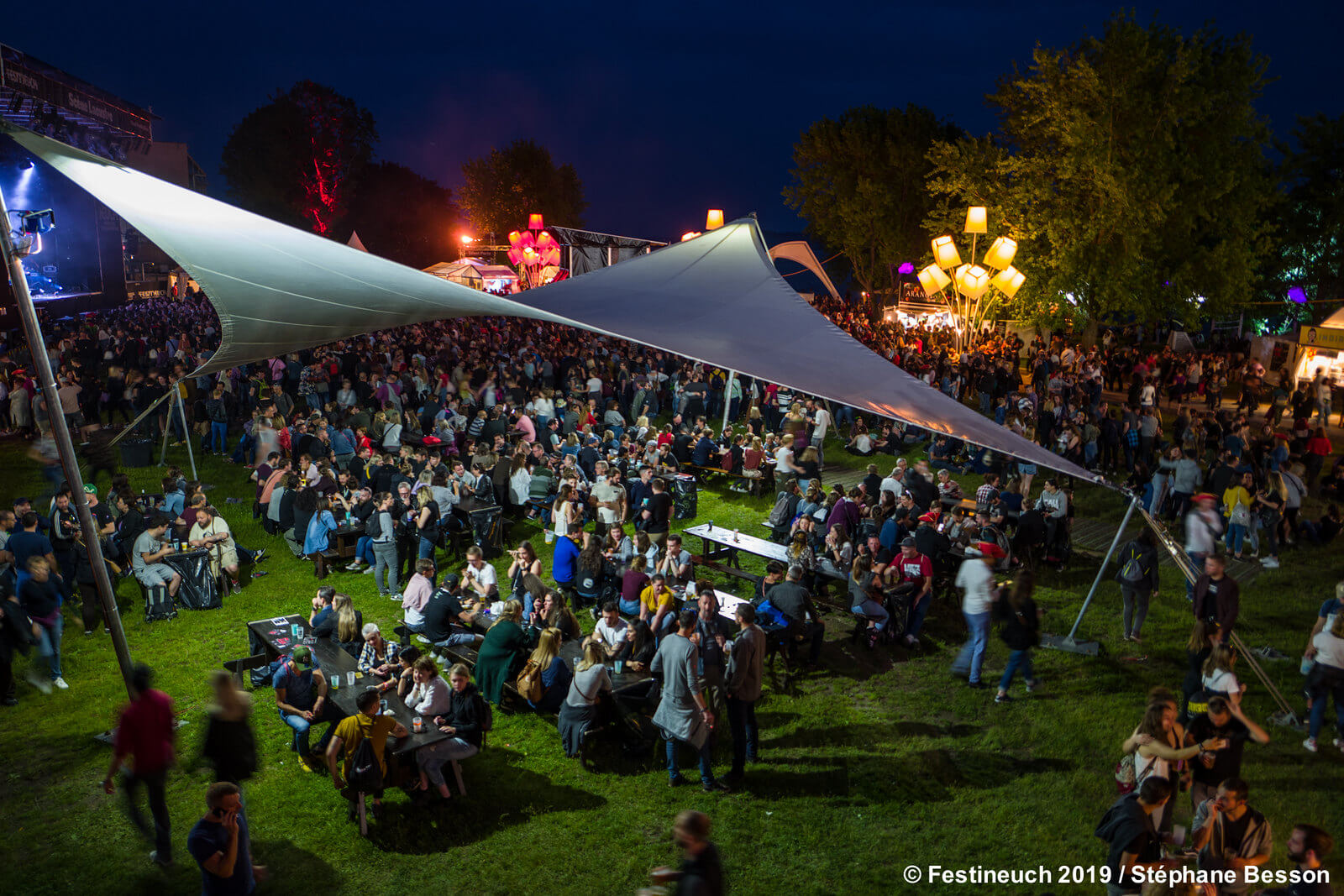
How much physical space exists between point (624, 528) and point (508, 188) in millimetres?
54372

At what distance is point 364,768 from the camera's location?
5551 millimetres

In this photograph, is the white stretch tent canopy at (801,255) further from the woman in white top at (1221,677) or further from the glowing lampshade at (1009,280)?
the woman in white top at (1221,677)

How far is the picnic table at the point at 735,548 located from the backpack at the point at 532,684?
11.4ft

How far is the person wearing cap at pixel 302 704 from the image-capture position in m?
6.43

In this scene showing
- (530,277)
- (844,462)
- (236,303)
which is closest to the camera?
(236,303)

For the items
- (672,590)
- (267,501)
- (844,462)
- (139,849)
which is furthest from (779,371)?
(844,462)

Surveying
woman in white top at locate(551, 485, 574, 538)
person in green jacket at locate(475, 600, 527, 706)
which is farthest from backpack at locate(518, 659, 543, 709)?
woman in white top at locate(551, 485, 574, 538)

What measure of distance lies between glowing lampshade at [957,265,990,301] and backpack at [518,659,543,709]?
66.4ft

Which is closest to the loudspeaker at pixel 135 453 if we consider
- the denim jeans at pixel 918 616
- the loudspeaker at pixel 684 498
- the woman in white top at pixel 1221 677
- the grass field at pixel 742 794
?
the grass field at pixel 742 794

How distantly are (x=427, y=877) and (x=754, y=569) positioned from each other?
20.0ft

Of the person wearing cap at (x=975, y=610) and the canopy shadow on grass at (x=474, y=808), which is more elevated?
the person wearing cap at (x=975, y=610)

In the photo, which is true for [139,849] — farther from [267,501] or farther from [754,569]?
[754,569]

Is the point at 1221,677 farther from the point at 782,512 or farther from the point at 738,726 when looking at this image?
the point at 782,512

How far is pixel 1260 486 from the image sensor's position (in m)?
12.5
